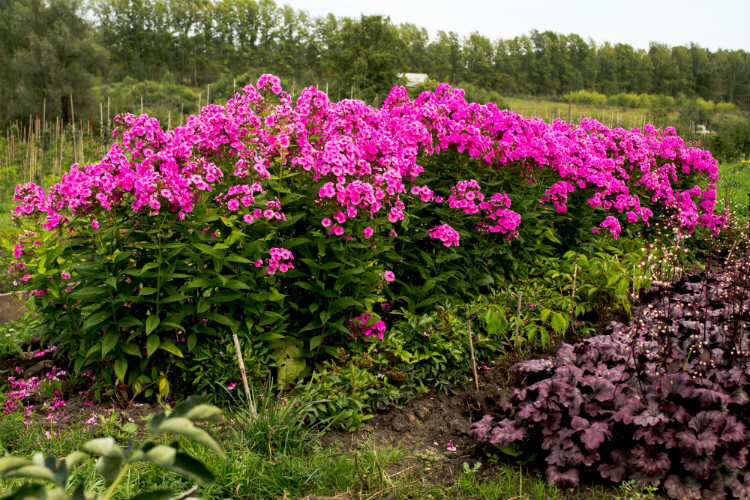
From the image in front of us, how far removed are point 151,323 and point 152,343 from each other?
0.14 metres

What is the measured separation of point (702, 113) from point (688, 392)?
4224 centimetres

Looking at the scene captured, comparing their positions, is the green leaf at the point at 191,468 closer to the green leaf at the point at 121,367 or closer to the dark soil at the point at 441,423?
the dark soil at the point at 441,423

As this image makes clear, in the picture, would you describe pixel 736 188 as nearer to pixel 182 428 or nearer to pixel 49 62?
pixel 182 428

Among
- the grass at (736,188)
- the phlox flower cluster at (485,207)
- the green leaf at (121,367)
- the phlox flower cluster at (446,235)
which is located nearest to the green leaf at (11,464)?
the green leaf at (121,367)

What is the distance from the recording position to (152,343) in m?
3.39

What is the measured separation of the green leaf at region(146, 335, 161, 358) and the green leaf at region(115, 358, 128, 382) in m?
0.21

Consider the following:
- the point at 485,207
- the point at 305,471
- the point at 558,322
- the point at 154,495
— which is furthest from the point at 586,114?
the point at 154,495

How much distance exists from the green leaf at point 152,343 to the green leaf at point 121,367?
0.21 meters

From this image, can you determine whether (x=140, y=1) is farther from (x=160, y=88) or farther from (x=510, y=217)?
(x=510, y=217)

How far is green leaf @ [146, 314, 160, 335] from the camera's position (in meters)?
3.30

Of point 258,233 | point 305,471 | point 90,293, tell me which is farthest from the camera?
point 258,233

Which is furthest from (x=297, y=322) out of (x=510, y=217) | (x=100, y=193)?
(x=510, y=217)

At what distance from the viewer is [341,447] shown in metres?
3.19

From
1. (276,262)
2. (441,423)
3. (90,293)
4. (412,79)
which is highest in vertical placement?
(412,79)
